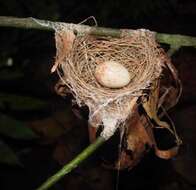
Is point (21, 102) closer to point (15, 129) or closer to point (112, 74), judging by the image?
point (15, 129)

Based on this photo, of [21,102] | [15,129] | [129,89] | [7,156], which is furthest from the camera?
[21,102]

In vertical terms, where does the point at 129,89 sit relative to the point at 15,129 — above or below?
above

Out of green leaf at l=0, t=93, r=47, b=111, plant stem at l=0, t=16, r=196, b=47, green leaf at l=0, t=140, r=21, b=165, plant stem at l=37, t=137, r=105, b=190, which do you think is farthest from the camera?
green leaf at l=0, t=93, r=47, b=111

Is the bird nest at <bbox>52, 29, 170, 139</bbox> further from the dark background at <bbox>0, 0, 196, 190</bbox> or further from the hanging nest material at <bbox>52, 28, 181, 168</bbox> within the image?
the dark background at <bbox>0, 0, 196, 190</bbox>

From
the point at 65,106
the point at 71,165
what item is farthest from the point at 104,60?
the point at 65,106

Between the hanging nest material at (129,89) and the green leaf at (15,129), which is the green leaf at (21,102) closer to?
the green leaf at (15,129)

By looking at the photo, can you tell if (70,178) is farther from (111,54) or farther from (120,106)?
(120,106)

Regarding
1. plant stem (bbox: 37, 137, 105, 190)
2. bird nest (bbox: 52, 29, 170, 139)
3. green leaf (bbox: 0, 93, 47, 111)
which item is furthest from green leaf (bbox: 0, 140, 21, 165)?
plant stem (bbox: 37, 137, 105, 190)
